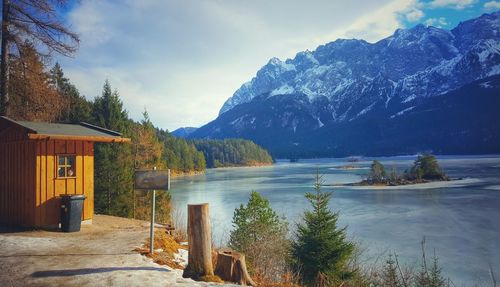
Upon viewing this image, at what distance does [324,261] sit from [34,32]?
14.6m

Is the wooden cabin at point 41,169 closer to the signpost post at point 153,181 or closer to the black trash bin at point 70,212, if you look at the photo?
the black trash bin at point 70,212

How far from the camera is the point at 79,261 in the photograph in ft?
28.9

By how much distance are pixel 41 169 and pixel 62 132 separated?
4.39 ft

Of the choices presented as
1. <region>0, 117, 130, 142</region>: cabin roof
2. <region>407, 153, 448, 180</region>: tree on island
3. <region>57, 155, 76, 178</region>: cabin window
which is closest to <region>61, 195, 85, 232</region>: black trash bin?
<region>57, 155, 76, 178</region>: cabin window

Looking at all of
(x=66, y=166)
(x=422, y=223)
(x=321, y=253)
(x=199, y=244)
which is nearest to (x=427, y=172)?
(x=422, y=223)

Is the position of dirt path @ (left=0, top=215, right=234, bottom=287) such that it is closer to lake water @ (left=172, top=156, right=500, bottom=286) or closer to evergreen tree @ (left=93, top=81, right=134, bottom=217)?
lake water @ (left=172, top=156, right=500, bottom=286)

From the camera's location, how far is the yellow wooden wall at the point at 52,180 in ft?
Result: 40.0

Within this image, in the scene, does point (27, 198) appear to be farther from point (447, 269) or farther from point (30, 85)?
point (447, 269)

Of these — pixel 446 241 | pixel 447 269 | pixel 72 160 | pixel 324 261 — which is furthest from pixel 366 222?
pixel 72 160

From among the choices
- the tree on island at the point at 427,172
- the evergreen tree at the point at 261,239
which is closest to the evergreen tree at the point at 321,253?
the evergreen tree at the point at 261,239

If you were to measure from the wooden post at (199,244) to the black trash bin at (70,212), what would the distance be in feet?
18.9

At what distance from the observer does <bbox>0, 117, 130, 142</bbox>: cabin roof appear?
11.8 metres

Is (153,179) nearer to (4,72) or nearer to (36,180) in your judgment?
(36,180)

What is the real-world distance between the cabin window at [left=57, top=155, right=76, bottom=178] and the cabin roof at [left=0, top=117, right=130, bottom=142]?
859mm
